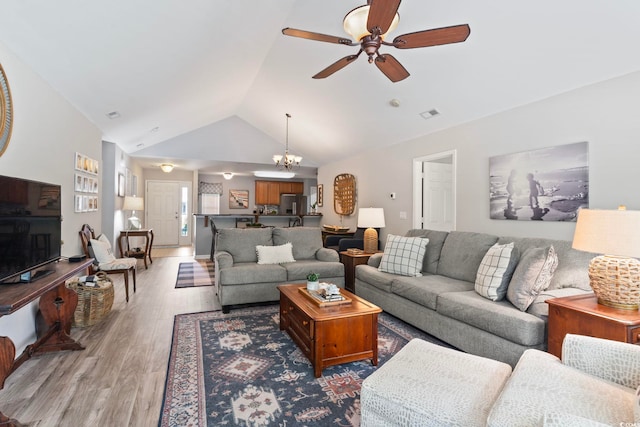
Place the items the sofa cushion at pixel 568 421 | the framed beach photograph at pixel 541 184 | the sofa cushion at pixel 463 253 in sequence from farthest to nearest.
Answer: the sofa cushion at pixel 463 253 < the framed beach photograph at pixel 541 184 < the sofa cushion at pixel 568 421

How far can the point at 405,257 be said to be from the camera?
3.62 m

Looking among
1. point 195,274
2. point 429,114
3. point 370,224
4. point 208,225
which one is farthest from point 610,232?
Answer: point 208,225

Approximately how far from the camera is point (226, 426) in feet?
5.82

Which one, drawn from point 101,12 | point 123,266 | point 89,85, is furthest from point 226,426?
point 89,85

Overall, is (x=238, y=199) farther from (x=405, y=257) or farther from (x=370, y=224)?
(x=405, y=257)

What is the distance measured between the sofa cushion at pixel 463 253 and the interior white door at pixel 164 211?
837 cm

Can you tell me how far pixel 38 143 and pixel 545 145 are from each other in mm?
4807

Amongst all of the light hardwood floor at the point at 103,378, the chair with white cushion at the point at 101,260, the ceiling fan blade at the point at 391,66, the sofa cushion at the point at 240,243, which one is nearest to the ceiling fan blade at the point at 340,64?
the ceiling fan blade at the point at 391,66

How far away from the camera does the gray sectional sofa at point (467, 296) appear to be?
228 centimetres

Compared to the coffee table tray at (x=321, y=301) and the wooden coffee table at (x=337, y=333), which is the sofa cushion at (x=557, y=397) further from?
the coffee table tray at (x=321, y=301)

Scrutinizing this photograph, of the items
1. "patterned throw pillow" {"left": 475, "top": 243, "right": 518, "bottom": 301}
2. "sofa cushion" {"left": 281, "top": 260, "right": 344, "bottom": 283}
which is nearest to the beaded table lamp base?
"patterned throw pillow" {"left": 475, "top": 243, "right": 518, "bottom": 301}

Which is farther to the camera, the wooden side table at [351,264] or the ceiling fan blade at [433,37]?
the wooden side table at [351,264]

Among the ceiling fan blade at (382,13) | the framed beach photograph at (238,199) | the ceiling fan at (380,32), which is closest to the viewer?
the ceiling fan blade at (382,13)

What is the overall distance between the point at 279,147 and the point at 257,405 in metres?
6.57
